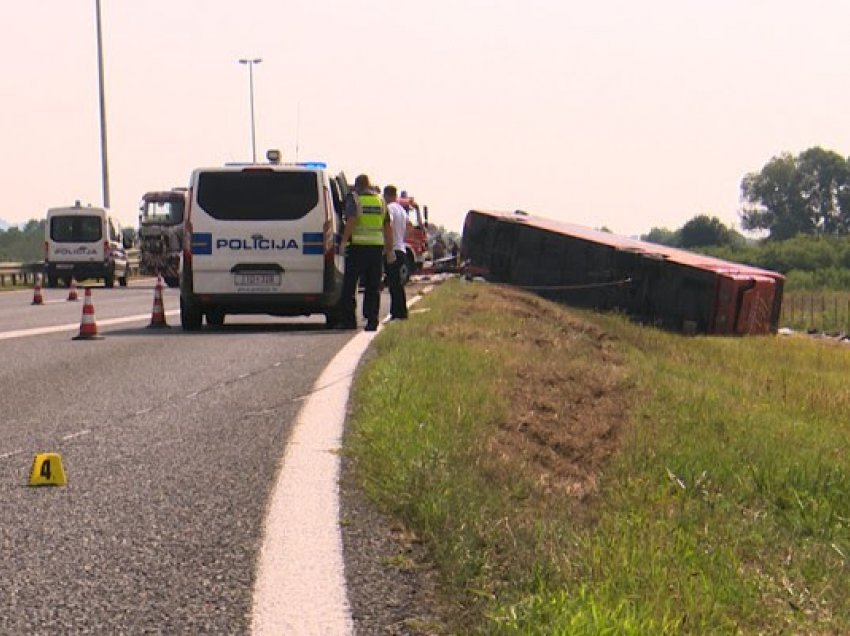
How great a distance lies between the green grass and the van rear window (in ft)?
15.3

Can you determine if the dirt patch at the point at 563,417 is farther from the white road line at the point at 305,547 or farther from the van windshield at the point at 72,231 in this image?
the van windshield at the point at 72,231

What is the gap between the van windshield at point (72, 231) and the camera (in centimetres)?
4009

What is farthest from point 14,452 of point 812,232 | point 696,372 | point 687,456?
point 812,232

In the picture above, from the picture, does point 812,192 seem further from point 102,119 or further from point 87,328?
point 87,328

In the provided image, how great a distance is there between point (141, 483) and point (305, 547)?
151 centimetres

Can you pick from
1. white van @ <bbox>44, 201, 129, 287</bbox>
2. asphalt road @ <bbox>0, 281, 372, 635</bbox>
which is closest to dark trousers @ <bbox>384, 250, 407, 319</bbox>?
asphalt road @ <bbox>0, 281, 372, 635</bbox>

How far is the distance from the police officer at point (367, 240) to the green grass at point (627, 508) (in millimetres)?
3424

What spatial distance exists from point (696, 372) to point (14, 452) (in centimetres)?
1152

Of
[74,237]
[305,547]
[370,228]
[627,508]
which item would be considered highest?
[305,547]

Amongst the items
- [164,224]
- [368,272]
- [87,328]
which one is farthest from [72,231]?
[368,272]

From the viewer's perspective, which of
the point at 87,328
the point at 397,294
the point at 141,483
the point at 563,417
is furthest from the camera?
the point at 397,294

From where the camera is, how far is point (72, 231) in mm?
40188

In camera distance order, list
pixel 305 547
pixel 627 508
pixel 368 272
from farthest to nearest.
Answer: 1. pixel 368 272
2. pixel 627 508
3. pixel 305 547

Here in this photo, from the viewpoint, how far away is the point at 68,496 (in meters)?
5.87
